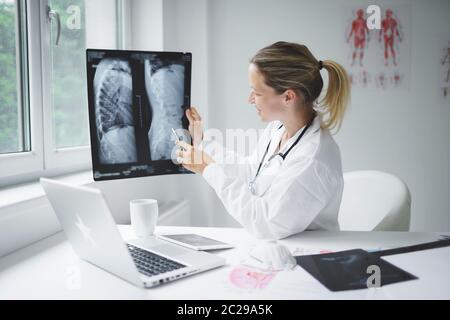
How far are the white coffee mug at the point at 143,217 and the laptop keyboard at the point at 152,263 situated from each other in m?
0.19

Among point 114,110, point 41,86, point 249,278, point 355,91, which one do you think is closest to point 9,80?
point 41,86

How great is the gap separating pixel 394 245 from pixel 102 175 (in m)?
0.89

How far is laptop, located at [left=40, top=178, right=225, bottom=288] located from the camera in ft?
2.94

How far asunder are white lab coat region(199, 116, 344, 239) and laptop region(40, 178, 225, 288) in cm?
27

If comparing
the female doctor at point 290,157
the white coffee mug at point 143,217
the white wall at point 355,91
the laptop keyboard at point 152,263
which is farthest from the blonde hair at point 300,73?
the white wall at point 355,91

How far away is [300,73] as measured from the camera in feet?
4.97

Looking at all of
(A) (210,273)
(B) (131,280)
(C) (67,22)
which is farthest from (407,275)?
(C) (67,22)

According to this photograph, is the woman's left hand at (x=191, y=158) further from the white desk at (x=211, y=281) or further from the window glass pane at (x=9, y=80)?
the window glass pane at (x=9, y=80)

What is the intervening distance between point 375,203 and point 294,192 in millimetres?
449

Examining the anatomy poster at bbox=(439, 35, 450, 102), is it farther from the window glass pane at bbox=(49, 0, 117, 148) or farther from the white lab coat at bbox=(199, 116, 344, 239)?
the window glass pane at bbox=(49, 0, 117, 148)

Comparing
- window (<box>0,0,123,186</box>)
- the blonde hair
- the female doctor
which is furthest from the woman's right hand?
window (<box>0,0,123,186</box>)

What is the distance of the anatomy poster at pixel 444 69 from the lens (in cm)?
243
